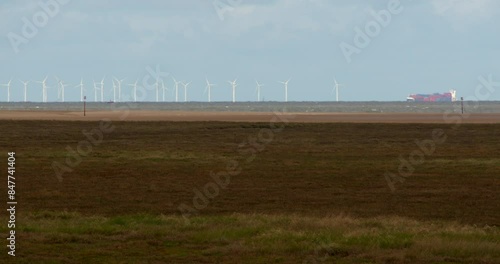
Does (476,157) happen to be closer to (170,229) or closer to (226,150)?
(226,150)

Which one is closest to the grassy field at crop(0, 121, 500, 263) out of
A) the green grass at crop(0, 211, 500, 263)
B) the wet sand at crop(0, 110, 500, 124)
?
the green grass at crop(0, 211, 500, 263)

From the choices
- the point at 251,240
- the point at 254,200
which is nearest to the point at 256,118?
the point at 254,200

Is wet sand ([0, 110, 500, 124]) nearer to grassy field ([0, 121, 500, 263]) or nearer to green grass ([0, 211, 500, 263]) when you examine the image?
grassy field ([0, 121, 500, 263])

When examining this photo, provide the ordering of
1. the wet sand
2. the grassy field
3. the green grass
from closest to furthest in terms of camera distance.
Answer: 1. the green grass
2. the grassy field
3. the wet sand

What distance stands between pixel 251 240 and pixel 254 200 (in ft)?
27.1

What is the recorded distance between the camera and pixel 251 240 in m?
18.0

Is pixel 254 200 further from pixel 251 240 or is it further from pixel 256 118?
pixel 256 118

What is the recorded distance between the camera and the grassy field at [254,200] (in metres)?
16.9

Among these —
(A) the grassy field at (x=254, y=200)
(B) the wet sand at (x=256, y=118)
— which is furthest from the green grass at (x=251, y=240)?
(B) the wet sand at (x=256, y=118)

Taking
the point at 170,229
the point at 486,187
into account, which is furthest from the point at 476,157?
the point at 170,229

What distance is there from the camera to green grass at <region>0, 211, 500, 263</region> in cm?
1616

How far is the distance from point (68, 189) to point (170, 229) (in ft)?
33.1

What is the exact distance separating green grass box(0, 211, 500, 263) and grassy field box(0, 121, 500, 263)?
0.03m

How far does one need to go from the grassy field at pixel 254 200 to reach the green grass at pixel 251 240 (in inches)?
1.4
